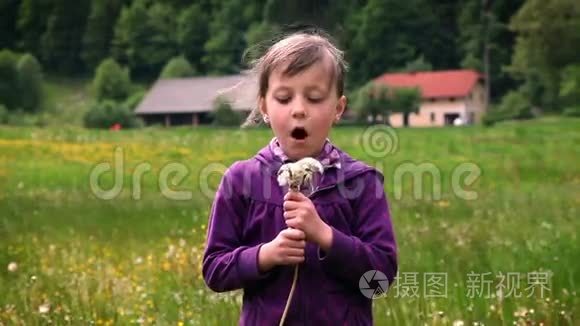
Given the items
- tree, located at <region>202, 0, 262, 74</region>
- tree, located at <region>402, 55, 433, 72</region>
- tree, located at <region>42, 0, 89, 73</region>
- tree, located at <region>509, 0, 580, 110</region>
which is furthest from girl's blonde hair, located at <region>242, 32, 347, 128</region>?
tree, located at <region>42, 0, 89, 73</region>

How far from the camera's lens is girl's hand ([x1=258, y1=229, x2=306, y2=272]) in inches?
91.7

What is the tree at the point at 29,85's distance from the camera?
69812 mm

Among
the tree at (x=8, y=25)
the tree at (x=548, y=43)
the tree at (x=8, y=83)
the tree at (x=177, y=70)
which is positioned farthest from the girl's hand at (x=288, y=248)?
the tree at (x=8, y=25)

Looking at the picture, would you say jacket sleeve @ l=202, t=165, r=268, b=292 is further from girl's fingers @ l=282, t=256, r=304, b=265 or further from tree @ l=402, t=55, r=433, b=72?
tree @ l=402, t=55, r=433, b=72

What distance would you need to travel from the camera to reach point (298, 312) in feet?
8.30

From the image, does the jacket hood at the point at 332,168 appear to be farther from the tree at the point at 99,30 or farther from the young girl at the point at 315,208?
the tree at the point at 99,30

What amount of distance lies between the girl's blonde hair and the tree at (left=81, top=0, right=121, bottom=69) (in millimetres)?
88464

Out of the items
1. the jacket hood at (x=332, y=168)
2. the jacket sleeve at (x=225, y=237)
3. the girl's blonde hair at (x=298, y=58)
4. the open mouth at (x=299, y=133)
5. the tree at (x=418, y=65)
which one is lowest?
the tree at (x=418, y=65)

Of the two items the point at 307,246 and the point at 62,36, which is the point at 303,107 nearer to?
the point at 307,246

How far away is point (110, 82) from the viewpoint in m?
79.7

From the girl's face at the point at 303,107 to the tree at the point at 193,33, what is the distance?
8948 cm

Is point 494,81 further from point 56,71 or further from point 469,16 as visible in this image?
point 56,71

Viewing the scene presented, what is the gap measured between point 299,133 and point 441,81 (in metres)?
81.1

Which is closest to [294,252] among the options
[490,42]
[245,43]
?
[245,43]
